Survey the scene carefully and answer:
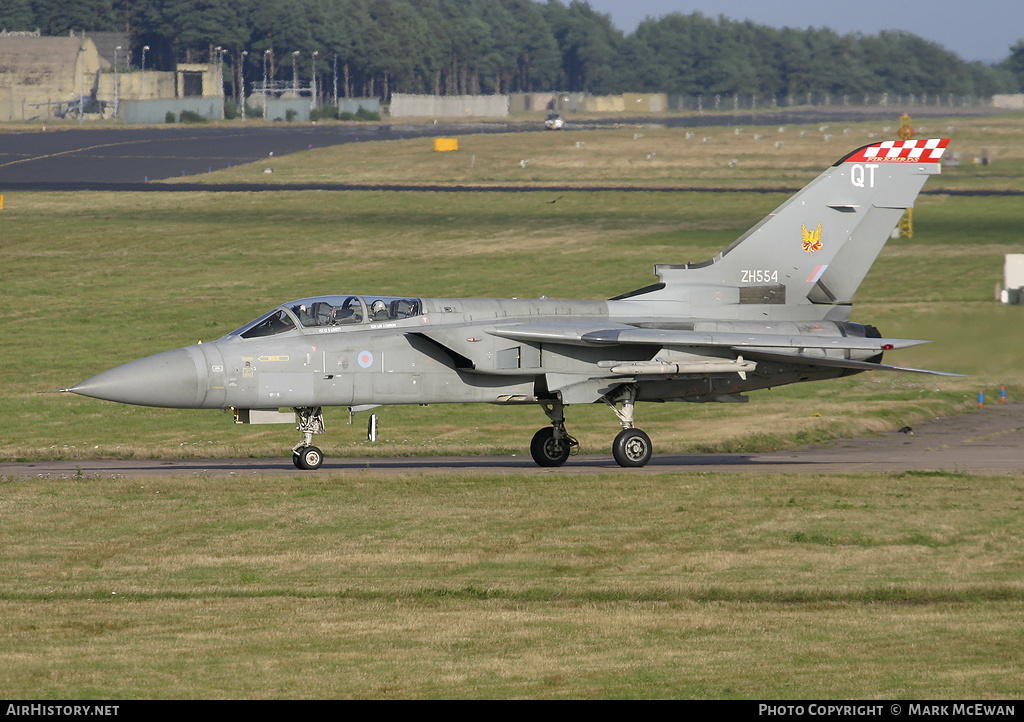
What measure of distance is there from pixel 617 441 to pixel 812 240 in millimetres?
5633

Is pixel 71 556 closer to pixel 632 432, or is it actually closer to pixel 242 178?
pixel 632 432

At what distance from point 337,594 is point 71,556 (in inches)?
156

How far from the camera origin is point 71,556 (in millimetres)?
15547

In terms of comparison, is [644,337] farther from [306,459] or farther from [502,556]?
[502,556]

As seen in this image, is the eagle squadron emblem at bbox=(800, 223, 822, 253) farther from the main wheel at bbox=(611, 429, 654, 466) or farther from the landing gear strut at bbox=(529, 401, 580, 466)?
the landing gear strut at bbox=(529, 401, 580, 466)

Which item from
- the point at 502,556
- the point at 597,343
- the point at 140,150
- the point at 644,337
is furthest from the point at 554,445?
the point at 140,150

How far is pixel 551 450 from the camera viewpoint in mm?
23531

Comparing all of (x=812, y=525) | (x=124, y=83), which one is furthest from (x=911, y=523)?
(x=124, y=83)

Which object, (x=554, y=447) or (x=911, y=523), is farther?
(x=554, y=447)

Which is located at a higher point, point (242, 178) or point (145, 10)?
point (145, 10)

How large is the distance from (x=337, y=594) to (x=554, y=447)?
10172 millimetres

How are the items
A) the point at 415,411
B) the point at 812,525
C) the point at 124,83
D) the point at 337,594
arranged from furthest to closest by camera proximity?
1. the point at 124,83
2. the point at 415,411
3. the point at 812,525
4. the point at 337,594

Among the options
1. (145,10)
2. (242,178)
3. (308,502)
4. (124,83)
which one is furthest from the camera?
(145,10)

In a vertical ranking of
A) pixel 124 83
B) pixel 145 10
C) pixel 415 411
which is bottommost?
pixel 415 411
